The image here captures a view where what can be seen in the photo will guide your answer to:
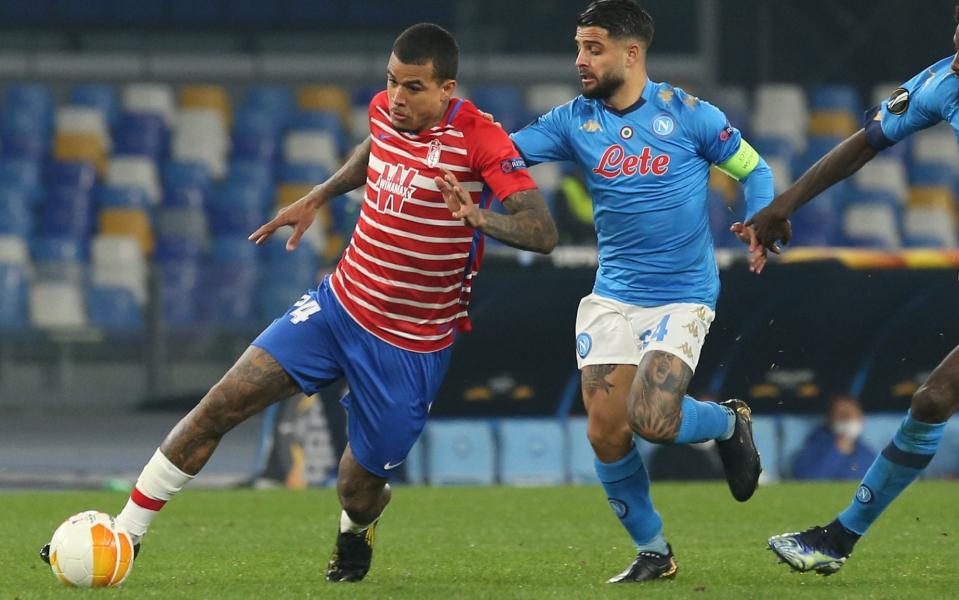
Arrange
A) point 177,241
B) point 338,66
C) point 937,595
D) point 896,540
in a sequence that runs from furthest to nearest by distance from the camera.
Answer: point 338,66 < point 177,241 < point 896,540 < point 937,595

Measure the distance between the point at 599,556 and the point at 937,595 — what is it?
185cm

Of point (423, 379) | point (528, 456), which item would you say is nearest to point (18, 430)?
point (528, 456)

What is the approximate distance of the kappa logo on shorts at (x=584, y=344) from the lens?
6.16 m

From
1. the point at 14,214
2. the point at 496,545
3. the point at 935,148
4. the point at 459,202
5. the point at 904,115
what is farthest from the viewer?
the point at 935,148

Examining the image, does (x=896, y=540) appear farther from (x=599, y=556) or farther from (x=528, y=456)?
(x=528, y=456)

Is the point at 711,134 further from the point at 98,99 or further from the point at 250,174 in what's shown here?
the point at 98,99

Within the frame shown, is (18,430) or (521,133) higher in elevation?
(521,133)

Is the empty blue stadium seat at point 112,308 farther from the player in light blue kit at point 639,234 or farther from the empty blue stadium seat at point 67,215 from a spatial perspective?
the player in light blue kit at point 639,234

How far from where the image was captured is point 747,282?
424 inches

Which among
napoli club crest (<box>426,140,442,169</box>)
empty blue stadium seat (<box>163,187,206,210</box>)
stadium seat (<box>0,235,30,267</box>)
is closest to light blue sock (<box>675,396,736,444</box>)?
napoli club crest (<box>426,140,442,169</box>)

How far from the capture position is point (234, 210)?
696 inches

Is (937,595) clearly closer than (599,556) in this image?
Yes

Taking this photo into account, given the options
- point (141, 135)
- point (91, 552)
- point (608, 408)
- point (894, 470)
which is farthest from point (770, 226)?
point (141, 135)

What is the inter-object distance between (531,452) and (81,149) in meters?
8.52
